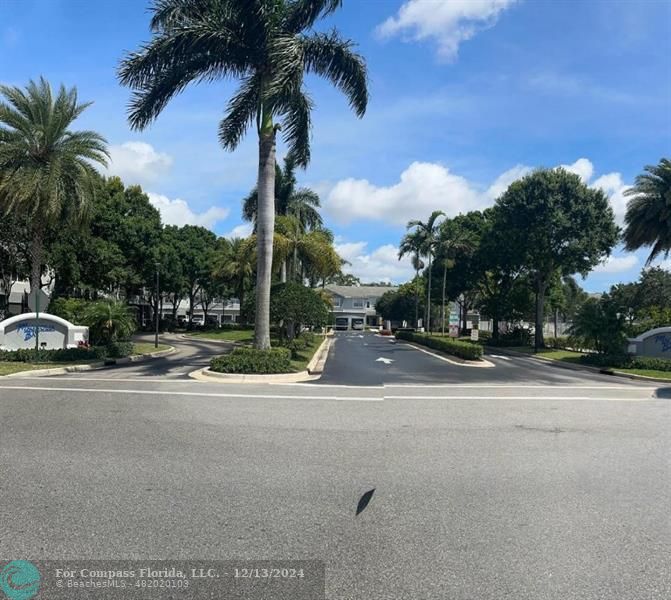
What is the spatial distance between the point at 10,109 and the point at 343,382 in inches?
821

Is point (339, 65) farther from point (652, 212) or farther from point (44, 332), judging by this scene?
point (652, 212)

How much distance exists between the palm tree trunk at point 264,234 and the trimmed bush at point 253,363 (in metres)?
0.49

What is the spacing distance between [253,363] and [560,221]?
2899cm

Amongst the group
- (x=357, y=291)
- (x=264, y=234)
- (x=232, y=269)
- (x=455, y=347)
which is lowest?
(x=455, y=347)

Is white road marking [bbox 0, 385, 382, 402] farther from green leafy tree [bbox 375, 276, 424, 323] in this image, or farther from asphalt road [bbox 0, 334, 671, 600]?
green leafy tree [bbox 375, 276, 424, 323]

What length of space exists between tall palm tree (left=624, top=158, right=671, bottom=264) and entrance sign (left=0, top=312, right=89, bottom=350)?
104 feet

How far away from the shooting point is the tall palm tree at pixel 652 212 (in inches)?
1315

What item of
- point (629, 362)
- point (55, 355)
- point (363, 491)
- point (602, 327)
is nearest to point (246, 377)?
point (55, 355)

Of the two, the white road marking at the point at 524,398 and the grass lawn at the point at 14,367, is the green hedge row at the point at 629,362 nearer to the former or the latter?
the white road marking at the point at 524,398

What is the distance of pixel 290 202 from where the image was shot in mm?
35812

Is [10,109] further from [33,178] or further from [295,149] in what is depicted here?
[295,149]

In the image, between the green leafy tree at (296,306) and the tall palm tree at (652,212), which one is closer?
the green leafy tree at (296,306)

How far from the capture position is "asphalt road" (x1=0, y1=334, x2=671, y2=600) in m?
4.06

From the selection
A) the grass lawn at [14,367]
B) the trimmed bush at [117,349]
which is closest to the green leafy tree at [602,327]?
the trimmed bush at [117,349]
